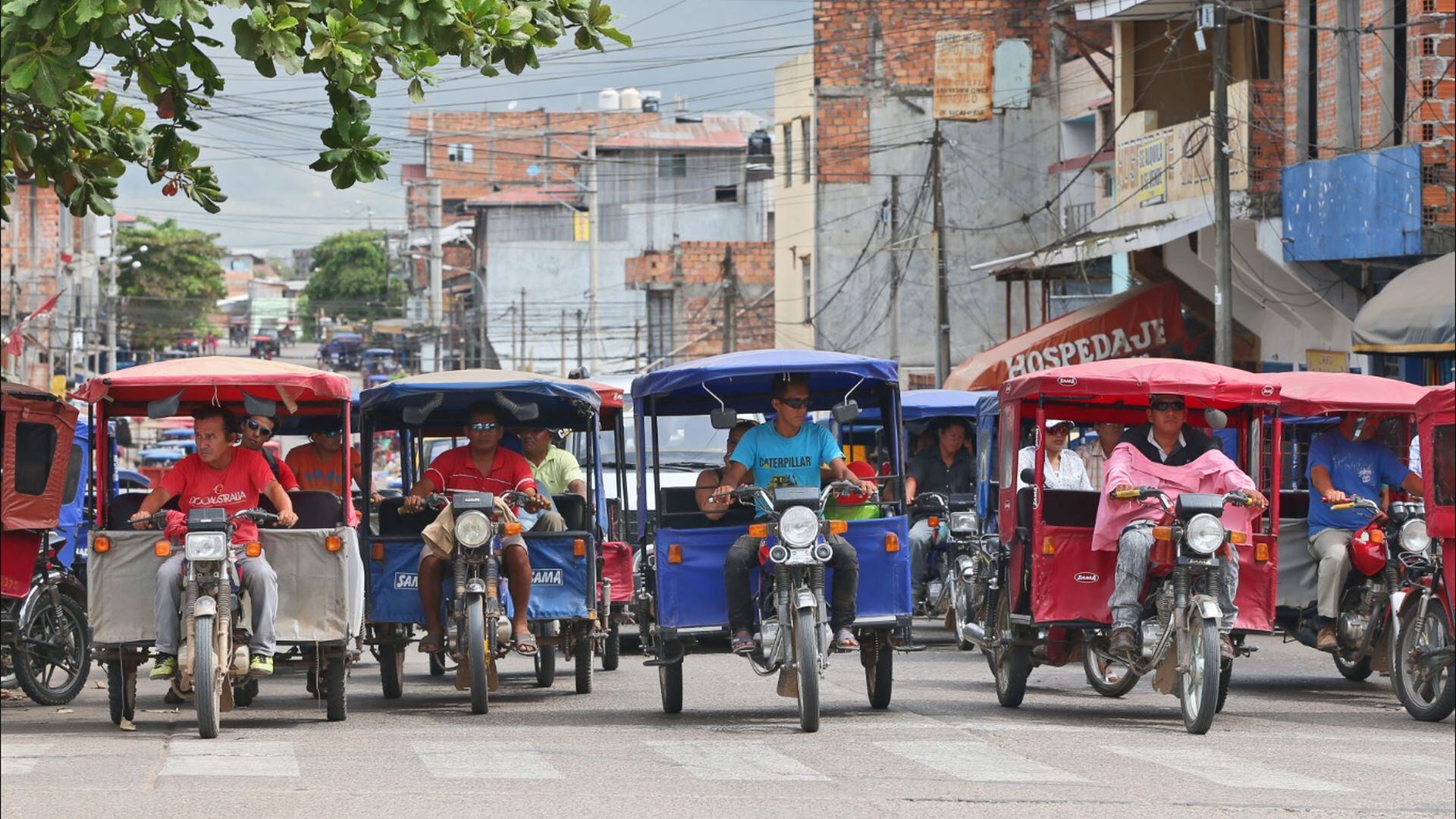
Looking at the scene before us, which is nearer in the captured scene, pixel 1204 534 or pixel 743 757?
pixel 743 757

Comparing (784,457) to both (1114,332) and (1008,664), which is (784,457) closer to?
(1008,664)

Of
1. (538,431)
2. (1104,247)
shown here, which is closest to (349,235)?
(1104,247)

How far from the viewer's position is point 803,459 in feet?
43.1

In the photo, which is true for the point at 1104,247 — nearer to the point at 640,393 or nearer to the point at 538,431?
the point at 538,431

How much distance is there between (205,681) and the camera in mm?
12031

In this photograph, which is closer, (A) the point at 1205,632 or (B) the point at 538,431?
(A) the point at 1205,632

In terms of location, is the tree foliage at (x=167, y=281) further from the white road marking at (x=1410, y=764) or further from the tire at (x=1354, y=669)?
the white road marking at (x=1410, y=764)

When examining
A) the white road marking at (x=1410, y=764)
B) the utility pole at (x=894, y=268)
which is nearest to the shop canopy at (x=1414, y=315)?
the white road marking at (x=1410, y=764)

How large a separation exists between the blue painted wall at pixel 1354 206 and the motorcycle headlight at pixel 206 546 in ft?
51.1

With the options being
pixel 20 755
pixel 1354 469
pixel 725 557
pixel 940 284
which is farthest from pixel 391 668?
pixel 940 284

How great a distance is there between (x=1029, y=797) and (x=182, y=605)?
17.4ft

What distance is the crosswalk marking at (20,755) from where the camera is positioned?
35.5 ft

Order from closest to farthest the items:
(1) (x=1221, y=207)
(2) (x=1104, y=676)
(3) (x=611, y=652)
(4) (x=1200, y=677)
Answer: (4) (x=1200, y=677), (2) (x=1104, y=676), (3) (x=611, y=652), (1) (x=1221, y=207)

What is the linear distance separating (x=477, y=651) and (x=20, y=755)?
2980 mm
